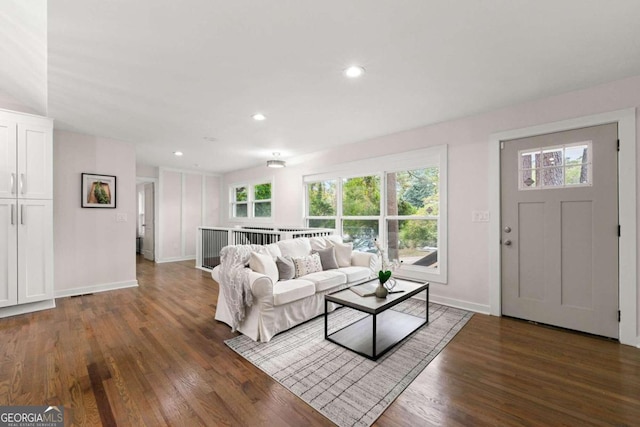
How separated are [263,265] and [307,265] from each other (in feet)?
2.26

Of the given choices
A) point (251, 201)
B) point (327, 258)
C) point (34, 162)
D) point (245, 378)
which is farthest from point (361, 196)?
point (34, 162)

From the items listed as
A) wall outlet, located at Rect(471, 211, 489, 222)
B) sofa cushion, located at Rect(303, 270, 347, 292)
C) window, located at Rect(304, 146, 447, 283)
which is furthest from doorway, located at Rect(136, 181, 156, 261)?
wall outlet, located at Rect(471, 211, 489, 222)

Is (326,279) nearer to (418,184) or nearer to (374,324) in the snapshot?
(374,324)

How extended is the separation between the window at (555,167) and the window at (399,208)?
88 centimetres

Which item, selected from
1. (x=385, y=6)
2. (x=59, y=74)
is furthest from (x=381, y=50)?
(x=59, y=74)

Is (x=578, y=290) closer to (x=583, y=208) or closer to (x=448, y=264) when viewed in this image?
(x=583, y=208)

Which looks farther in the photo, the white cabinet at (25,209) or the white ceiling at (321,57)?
the white cabinet at (25,209)

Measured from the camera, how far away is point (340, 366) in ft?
7.23

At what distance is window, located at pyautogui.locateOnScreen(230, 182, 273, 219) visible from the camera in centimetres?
680

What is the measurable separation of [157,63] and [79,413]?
8.30ft

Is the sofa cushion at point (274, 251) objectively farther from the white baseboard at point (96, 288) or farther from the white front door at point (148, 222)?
the white front door at point (148, 222)

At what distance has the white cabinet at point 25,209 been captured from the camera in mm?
3225

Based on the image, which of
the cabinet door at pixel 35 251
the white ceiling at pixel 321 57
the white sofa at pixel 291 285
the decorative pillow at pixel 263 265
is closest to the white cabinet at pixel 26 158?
the cabinet door at pixel 35 251

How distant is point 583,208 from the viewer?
2.78m
